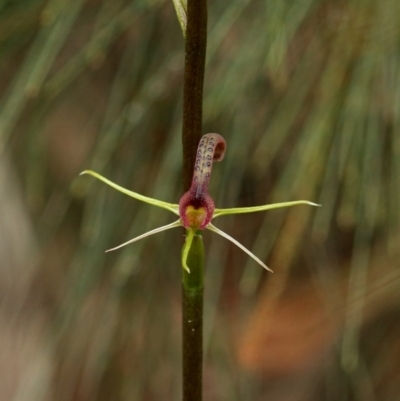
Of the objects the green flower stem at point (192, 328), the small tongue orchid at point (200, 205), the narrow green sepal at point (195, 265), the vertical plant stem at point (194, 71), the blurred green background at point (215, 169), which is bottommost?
the green flower stem at point (192, 328)


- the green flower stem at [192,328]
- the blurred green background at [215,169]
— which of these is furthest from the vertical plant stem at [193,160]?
the blurred green background at [215,169]

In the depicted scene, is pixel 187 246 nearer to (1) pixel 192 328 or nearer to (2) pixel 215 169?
(1) pixel 192 328

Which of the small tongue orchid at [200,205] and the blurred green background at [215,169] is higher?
the blurred green background at [215,169]

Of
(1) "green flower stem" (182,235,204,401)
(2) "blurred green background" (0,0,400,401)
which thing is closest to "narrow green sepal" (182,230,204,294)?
(1) "green flower stem" (182,235,204,401)

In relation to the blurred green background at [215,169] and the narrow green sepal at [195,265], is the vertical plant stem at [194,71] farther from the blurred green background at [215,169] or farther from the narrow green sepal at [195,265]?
the blurred green background at [215,169]

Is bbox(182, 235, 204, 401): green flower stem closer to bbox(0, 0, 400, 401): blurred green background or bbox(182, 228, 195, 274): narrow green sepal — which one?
bbox(182, 228, 195, 274): narrow green sepal

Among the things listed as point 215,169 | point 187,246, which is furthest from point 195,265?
point 215,169

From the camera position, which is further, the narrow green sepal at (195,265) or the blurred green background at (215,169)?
the blurred green background at (215,169)
